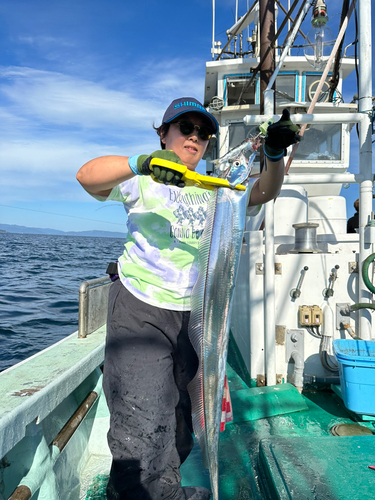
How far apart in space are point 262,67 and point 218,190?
371cm

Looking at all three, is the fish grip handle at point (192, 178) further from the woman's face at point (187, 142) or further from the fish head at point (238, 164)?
the woman's face at point (187, 142)

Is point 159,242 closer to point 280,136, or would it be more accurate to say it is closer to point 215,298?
point 215,298

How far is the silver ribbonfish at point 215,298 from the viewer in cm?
179

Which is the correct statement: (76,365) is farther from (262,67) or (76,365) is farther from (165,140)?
(262,67)

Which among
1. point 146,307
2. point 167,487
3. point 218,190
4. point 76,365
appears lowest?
point 167,487

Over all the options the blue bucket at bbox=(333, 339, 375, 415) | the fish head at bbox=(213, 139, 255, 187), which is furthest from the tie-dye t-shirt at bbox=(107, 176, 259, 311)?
the blue bucket at bbox=(333, 339, 375, 415)

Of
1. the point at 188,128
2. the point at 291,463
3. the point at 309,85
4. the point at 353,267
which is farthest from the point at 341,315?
the point at 309,85

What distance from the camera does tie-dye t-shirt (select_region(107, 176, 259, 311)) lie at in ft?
6.51

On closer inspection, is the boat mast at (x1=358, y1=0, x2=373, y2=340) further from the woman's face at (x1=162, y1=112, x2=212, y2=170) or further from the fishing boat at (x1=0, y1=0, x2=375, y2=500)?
the woman's face at (x1=162, y1=112, x2=212, y2=170)

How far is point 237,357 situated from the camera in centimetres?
557

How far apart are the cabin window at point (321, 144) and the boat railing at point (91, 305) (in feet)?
15.5

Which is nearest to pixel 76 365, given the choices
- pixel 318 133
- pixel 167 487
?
pixel 167 487

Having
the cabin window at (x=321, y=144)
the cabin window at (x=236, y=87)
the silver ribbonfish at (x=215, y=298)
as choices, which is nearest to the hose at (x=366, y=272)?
the silver ribbonfish at (x=215, y=298)

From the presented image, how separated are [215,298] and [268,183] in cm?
81
